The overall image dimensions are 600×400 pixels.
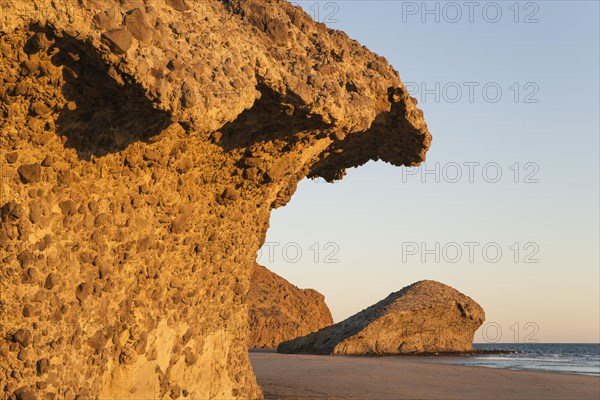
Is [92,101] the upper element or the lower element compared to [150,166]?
upper

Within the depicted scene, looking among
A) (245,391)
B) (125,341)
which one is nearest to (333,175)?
(245,391)

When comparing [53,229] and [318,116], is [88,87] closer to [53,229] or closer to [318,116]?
[53,229]

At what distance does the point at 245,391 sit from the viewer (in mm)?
7348

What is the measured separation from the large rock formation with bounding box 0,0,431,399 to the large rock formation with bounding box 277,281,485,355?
2053 centimetres

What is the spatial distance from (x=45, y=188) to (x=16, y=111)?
645 mm

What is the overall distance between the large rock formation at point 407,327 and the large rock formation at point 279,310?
43.4 ft

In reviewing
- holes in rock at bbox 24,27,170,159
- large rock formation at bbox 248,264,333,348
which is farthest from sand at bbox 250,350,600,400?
large rock formation at bbox 248,264,333,348

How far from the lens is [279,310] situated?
156 ft

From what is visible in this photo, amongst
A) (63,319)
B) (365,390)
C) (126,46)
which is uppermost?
(126,46)

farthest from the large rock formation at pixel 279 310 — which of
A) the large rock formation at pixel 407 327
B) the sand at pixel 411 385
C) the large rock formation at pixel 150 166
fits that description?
the large rock formation at pixel 150 166

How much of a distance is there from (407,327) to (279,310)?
774 inches


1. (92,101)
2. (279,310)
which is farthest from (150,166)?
(279,310)

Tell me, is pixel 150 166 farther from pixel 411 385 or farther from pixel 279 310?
pixel 279 310

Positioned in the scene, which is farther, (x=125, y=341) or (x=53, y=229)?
(x=125, y=341)
